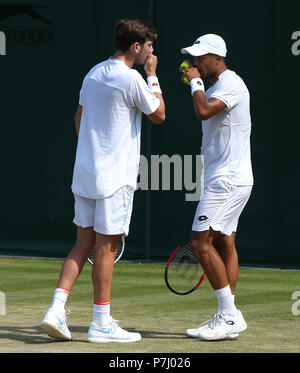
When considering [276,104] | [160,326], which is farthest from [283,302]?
[276,104]

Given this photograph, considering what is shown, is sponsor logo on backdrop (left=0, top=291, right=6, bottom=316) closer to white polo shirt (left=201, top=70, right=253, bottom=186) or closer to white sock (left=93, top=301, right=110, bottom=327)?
white sock (left=93, top=301, right=110, bottom=327)

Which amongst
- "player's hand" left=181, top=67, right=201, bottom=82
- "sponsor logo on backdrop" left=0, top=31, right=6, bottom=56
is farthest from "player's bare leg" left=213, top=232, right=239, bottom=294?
"sponsor logo on backdrop" left=0, top=31, right=6, bottom=56

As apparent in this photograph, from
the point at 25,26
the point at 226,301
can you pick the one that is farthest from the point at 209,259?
the point at 25,26

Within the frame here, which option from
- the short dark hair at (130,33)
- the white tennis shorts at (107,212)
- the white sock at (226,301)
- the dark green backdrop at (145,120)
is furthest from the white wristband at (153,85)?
the dark green backdrop at (145,120)

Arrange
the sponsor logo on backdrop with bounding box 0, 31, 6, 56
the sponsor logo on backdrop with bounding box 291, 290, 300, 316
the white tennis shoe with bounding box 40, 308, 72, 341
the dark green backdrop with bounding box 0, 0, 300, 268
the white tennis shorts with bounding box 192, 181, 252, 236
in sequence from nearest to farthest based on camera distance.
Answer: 1. the white tennis shoe with bounding box 40, 308, 72, 341
2. the white tennis shorts with bounding box 192, 181, 252, 236
3. the sponsor logo on backdrop with bounding box 291, 290, 300, 316
4. the dark green backdrop with bounding box 0, 0, 300, 268
5. the sponsor logo on backdrop with bounding box 0, 31, 6, 56

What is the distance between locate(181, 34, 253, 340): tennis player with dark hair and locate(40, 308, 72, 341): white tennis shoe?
852 mm

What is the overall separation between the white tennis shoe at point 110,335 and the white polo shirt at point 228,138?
1.16m

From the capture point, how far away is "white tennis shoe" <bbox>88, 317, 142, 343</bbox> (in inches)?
245

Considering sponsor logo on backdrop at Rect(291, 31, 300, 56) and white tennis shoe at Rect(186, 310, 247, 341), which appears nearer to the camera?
white tennis shoe at Rect(186, 310, 247, 341)

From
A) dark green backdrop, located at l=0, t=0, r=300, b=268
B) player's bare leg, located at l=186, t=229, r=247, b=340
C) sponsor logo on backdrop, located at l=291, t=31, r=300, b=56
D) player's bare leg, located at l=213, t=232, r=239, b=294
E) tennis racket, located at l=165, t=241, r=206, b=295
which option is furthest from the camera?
dark green backdrop, located at l=0, t=0, r=300, b=268
